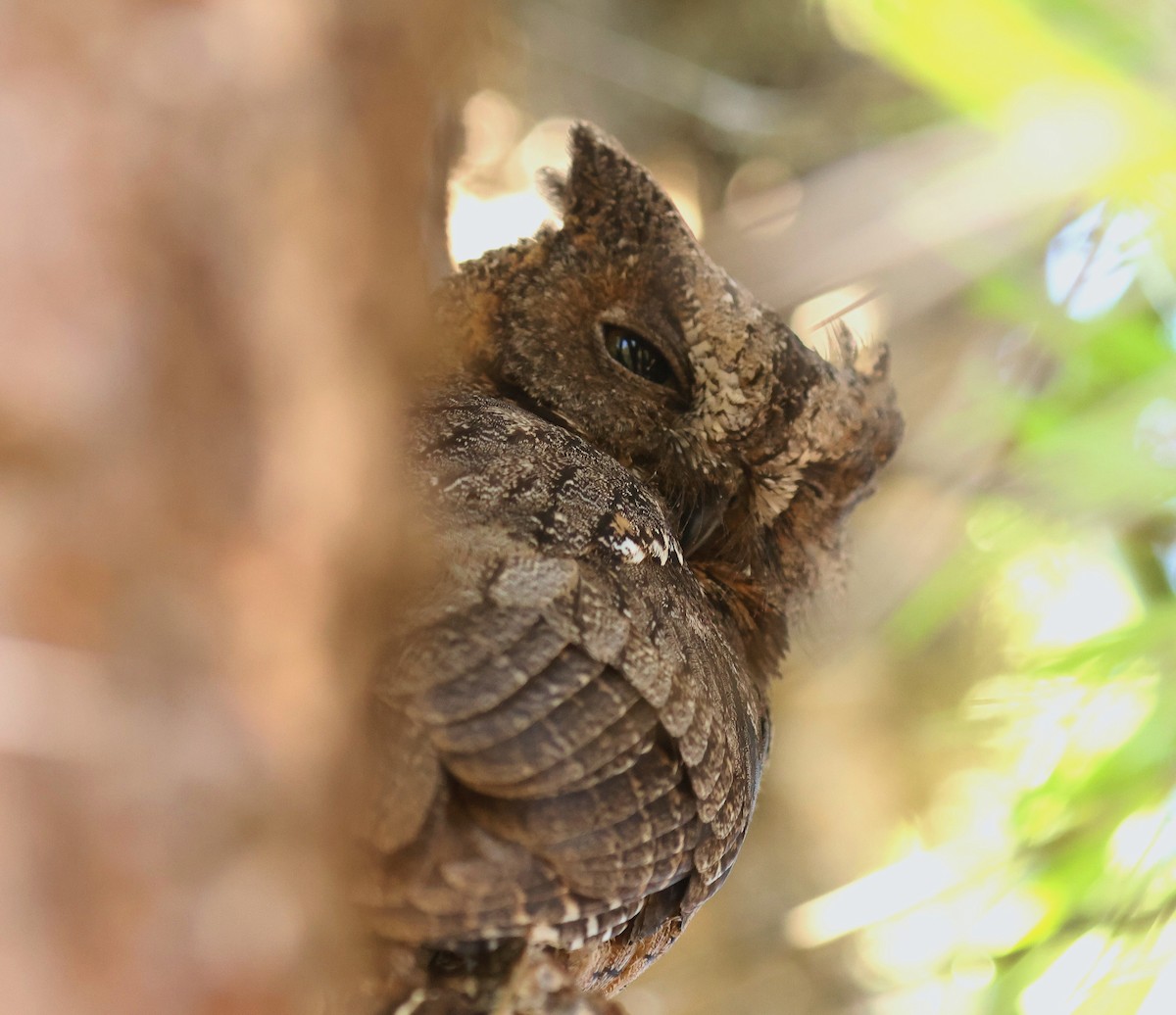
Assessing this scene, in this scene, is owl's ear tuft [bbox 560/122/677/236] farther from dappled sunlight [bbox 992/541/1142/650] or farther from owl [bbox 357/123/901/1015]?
dappled sunlight [bbox 992/541/1142/650]

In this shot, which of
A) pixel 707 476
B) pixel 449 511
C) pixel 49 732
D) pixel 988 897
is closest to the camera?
pixel 49 732

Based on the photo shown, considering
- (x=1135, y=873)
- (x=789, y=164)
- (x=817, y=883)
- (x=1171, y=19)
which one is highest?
(x=789, y=164)

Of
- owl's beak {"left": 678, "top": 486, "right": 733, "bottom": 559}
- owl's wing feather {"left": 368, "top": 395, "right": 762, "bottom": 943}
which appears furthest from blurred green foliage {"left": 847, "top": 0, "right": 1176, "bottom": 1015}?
owl's wing feather {"left": 368, "top": 395, "right": 762, "bottom": 943}

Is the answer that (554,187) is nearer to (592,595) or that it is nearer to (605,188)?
(605,188)

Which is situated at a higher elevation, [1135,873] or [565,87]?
[565,87]

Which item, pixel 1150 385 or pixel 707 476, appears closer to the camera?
pixel 707 476

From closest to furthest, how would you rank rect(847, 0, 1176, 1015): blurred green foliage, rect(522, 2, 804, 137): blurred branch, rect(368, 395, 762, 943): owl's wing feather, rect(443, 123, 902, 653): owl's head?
rect(368, 395, 762, 943): owl's wing feather → rect(443, 123, 902, 653): owl's head → rect(847, 0, 1176, 1015): blurred green foliage → rect(522, 2, 804, 137): blurred branch

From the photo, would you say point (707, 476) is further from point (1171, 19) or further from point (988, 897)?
point (988, 897)

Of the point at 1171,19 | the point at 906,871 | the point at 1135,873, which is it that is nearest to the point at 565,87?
the point at 1171,19
